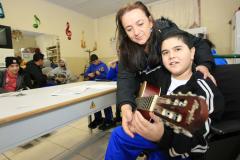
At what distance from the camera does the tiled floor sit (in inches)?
65.4

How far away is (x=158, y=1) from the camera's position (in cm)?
450

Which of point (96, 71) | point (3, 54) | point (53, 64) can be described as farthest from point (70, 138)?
point (53, 64)

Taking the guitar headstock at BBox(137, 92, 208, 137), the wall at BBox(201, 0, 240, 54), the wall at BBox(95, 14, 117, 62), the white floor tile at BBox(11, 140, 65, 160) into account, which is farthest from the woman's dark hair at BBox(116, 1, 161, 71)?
the wall at BBox(95, 14, 117, 62)

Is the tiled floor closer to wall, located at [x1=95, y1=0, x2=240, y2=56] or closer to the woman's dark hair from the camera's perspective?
the woman's dark hair

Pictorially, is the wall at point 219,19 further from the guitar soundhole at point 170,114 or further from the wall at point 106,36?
the guitar soundhole at point 170,114

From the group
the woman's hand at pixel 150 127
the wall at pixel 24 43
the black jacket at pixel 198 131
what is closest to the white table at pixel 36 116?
the woman's hand at pixel 150 127

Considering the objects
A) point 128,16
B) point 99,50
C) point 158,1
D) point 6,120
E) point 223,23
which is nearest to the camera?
point 6,120

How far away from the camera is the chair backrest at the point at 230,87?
86cm

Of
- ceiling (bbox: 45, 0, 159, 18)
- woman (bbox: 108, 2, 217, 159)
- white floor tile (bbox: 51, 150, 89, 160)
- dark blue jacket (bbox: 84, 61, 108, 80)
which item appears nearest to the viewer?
woman (bbox: 108, 2, 217, 159)

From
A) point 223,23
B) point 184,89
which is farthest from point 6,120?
point 223,23

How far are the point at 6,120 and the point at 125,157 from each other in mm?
593

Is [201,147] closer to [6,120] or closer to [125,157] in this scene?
[125,157]

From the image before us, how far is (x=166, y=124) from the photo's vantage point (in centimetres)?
65

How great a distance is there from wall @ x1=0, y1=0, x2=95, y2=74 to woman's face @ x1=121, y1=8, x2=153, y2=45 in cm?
340
